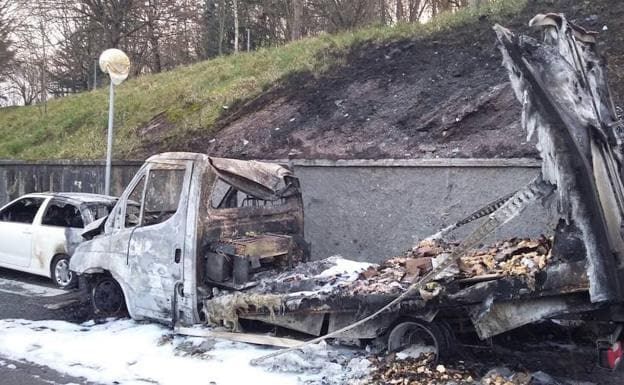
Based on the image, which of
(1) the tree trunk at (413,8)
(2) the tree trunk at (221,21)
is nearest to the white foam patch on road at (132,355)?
(1) the tree trunk at (413,8)

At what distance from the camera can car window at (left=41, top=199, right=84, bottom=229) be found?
9570mm

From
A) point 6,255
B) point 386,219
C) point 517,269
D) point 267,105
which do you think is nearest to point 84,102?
point 267,105

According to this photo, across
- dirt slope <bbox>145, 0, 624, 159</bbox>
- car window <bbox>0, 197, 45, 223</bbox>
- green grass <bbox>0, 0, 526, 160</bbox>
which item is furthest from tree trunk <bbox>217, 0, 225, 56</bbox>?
car window <bbox>0, 197, 45, 223</bbox>

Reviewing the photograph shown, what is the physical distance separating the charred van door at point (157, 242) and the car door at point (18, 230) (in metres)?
3.49

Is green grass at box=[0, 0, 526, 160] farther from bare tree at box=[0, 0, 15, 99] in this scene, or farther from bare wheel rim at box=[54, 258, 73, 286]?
bare wheel rim at box=[54, 258, 73, 286]

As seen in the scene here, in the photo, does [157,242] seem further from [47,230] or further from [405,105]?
[405,105]

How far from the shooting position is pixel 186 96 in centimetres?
1675

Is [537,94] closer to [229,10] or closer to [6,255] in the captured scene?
[6,255]

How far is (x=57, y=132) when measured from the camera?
1870 centimetres

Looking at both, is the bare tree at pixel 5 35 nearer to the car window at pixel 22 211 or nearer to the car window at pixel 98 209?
the car window at pixel 22 211

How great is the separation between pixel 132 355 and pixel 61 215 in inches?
178

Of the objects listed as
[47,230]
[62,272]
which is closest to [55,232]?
[47,230]

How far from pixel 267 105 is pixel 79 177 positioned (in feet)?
16.1

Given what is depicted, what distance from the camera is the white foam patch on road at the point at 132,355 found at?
17.7 ft
